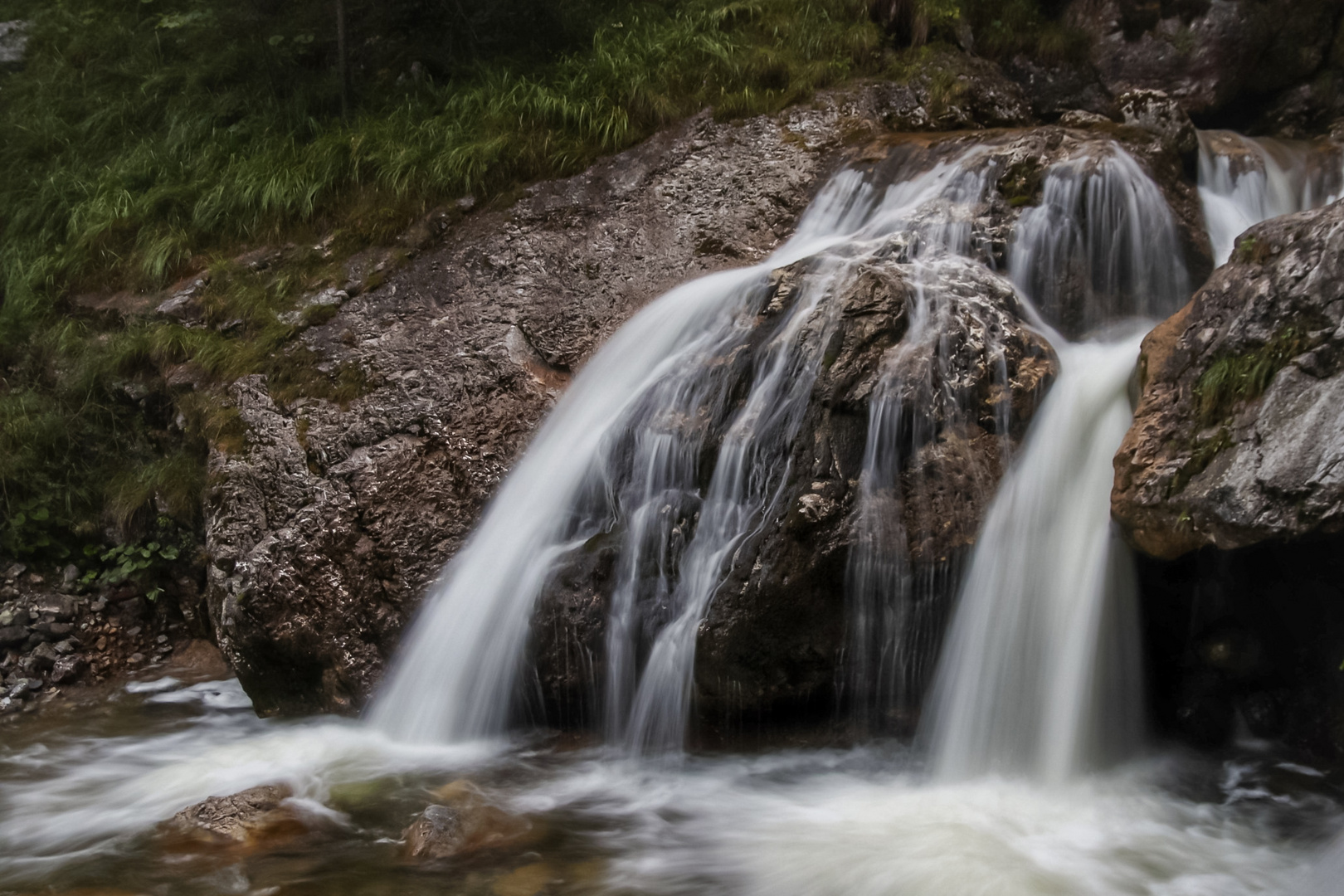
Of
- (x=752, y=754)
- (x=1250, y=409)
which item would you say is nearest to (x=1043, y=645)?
(x=1250, y=409)

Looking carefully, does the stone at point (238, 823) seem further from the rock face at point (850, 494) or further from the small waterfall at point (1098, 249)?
the small waterfall at point (1098, 249)

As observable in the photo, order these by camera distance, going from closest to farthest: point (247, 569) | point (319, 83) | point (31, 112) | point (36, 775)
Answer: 1. point (36, 775)
2. point (247, 569)
3. point (319, 83)
4. point (31, 112)

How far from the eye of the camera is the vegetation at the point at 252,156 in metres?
6.15

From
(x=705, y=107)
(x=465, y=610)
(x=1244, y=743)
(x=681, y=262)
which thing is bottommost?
(x=1244, y=743)

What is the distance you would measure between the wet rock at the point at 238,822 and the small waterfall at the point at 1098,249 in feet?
14.3

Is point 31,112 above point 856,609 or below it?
above

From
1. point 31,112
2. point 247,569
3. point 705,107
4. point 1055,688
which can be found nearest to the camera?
point 1055,688

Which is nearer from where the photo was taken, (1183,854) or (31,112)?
(1183,854)

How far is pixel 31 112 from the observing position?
870cm

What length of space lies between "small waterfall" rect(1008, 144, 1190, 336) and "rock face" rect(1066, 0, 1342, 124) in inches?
117

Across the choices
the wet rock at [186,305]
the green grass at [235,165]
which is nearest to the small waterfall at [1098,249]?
the green grass at [235,165]

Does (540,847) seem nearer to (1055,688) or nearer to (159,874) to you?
(159,874)

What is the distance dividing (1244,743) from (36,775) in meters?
5.40

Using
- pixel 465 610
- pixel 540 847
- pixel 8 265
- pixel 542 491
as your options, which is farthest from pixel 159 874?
pixel 8 265
